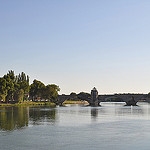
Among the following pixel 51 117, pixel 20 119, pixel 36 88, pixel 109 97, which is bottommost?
pixel 51 117

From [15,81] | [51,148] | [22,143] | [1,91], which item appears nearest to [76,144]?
[51,148]

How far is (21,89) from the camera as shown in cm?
14750

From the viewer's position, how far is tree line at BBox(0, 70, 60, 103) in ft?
444

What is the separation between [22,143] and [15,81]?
122 meters

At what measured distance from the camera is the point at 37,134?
44.6m

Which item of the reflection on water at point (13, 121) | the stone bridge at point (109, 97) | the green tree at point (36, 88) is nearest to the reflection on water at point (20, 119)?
the reflection on water at point (13, 121)

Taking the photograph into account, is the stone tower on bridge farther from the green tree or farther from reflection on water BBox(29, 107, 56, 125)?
reflection on water BBox(29, 107, 56, 125)

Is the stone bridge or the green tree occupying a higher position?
the green tree

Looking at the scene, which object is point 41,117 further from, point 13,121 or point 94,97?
point 94,97

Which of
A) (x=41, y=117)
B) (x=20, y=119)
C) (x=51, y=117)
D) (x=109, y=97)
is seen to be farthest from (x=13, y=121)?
(x=109, y=97)

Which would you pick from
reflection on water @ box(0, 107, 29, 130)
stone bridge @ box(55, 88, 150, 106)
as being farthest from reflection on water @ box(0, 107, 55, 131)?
stone bridge @ box(55, 88, 150, 106)

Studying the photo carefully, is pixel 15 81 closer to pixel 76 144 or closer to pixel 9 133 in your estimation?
pixel 9 133

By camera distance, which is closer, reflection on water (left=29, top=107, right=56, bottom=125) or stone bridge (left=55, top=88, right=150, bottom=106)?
reflection on water (left=29, top=107, right=56, bottom=125)

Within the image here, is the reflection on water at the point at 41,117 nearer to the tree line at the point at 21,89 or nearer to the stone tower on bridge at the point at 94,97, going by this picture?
the tree line at the point at 21,89
